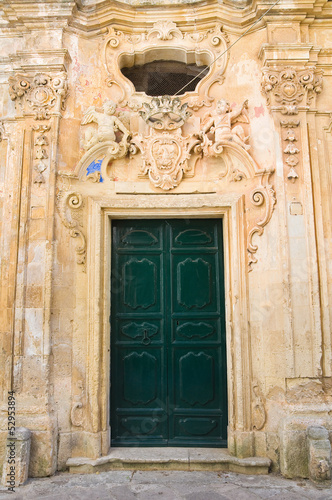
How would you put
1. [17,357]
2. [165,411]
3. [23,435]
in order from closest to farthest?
1. [23,435]
2. [17,357]
3. [165,411]

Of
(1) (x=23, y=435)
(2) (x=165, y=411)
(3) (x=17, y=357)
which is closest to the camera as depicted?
(1) (x=23, y=435)

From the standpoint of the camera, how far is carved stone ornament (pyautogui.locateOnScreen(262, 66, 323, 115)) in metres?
5.01

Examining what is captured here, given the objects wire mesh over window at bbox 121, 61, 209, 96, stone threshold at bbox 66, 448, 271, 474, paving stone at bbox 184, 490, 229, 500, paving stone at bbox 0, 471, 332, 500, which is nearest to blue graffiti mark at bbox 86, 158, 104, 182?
wire mesh over window at bbox 121, 61, 209, 96

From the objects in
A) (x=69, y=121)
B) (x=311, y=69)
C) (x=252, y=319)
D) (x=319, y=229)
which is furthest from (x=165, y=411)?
(x=311, y=69)

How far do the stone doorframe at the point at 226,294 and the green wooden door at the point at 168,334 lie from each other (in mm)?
157

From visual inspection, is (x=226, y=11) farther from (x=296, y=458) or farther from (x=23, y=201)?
(x=296, y=458)

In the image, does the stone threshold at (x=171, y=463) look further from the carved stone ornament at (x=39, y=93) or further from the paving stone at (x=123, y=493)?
the carved stone ornament at (x=39, y=93)

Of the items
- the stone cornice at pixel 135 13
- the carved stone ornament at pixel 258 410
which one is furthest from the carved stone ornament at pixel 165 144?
the carved stone ornament at pixel 258 410

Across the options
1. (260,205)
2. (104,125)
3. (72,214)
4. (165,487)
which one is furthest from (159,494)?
(104,125)

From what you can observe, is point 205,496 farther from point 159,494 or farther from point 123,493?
point 123,493

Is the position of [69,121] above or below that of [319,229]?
above

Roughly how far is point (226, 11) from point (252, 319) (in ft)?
12.3

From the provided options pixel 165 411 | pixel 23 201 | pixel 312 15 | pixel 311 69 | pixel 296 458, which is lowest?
pixel 296 458

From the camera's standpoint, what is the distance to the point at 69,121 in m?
5.18
